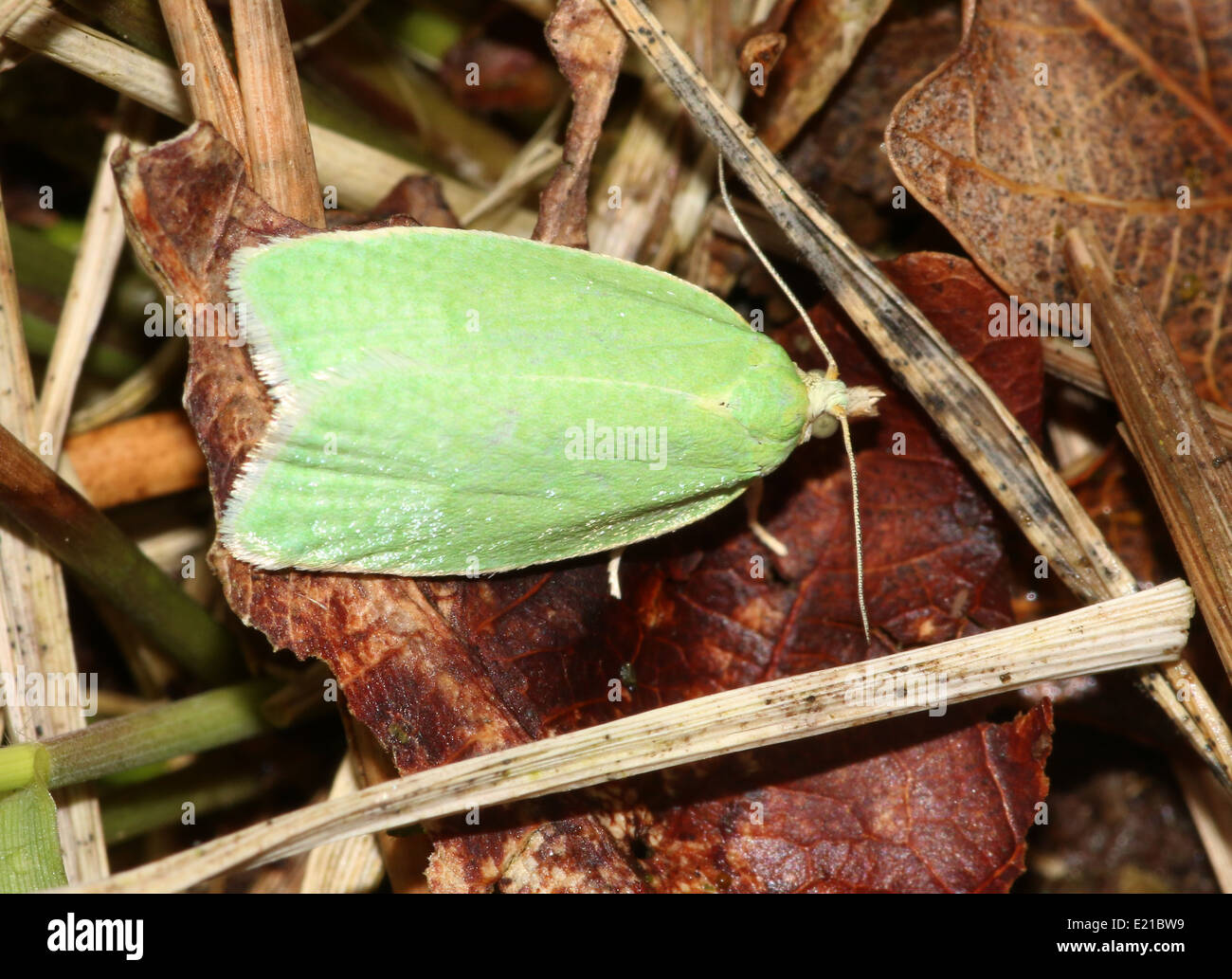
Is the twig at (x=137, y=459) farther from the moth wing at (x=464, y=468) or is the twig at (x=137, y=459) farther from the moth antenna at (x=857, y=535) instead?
the moth antenna at (x=857, y=535)

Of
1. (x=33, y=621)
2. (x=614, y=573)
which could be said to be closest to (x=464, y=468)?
(x=614, y=573)

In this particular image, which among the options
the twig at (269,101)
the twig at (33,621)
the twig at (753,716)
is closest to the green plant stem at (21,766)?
the twig at (33,621)

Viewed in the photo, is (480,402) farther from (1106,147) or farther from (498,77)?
(1106,147)

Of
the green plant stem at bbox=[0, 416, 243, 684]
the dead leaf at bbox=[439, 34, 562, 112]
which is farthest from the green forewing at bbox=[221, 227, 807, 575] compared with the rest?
the dead leaf at bbox=[439, 34, 562, 112]

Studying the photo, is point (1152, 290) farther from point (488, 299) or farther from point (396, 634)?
point (396, 634)

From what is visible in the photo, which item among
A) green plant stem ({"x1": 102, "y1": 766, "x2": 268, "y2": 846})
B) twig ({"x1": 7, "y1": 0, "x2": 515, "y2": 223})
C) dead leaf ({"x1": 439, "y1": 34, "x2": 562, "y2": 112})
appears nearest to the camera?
twig ({"x1": 7, "y1": 0, "x2": 515, "y2": 223})

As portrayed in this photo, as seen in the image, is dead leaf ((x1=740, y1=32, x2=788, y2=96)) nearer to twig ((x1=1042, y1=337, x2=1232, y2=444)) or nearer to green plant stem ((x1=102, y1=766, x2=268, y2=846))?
twig ((x1=1042, y1=337, x2=1232, y2=444))
